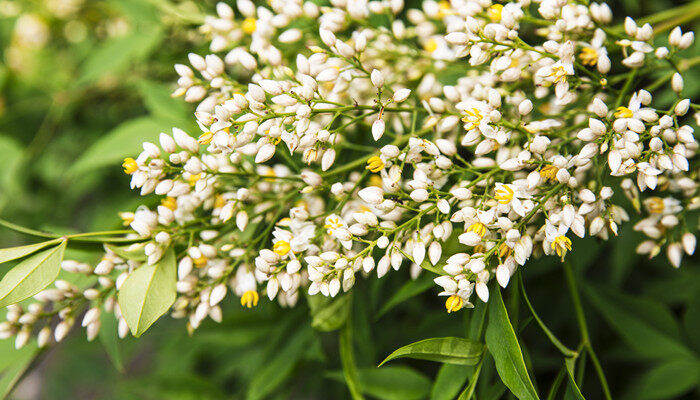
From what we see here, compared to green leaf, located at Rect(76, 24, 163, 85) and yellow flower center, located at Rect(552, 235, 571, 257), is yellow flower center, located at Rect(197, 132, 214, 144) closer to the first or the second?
yellow flower center, located at Rect(552, 235, 571, 257)

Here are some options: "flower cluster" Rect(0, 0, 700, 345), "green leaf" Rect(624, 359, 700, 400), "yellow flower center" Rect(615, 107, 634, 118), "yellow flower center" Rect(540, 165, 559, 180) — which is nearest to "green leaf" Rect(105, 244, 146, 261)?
"flower cluster" Rect(0, 0, 700, 345)

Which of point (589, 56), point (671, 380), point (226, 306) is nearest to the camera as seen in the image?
point (589, 56)

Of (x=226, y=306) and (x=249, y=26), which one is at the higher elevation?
(x=249, y=26)

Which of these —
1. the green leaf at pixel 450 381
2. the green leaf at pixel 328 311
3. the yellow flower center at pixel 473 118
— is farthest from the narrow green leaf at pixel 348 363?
the yellow flower center at pixel 473 118

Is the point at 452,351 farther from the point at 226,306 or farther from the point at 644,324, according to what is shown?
the point at 226,306

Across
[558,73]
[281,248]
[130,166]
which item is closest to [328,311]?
[281,248]

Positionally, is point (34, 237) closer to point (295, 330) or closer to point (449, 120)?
point (295, 330)
